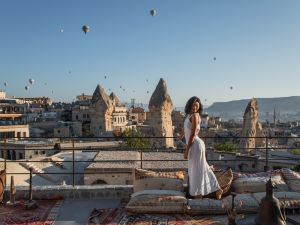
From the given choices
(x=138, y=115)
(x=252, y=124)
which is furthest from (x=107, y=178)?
(x=138, y=115)

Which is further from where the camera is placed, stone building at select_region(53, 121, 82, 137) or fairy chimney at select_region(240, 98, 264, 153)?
stone building at select_region(53, 121, 82, 137)

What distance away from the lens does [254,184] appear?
6.49 meters

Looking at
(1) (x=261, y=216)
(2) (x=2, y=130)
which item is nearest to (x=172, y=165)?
(1) (x=261, y=216)

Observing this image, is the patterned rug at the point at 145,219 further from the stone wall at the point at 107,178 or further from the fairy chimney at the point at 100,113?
the fairy chimney at the point at 100,113

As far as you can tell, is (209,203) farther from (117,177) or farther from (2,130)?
(2,130)

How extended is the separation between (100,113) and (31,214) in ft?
224

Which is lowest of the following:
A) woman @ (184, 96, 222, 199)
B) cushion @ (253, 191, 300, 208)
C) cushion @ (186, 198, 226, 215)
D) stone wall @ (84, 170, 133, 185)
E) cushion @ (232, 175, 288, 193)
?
stone wall @ (84, 170, 133, 185)

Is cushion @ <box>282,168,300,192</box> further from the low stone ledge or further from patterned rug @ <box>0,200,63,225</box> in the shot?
patterned rug @ <box>0,200,63,225</box>

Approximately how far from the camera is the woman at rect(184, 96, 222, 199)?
6.27m

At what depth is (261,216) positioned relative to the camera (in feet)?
15.0

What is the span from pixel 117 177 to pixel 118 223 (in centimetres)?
1861

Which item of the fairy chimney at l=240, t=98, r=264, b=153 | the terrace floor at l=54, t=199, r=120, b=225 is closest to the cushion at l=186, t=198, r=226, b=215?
the terrace floor at l=54, t=199, r=120, b=225

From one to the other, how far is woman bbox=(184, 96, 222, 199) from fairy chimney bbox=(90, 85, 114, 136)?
6823 cm

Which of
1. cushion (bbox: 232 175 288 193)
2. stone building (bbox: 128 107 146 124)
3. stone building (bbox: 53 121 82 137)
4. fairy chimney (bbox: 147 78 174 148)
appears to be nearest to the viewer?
cushion (bbox: 232 175 288 193)
